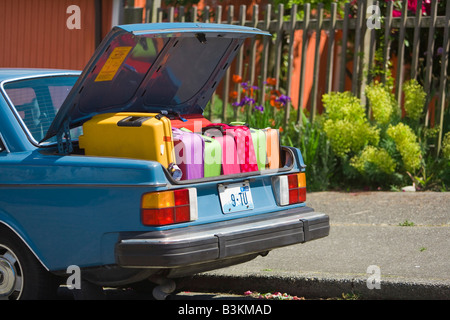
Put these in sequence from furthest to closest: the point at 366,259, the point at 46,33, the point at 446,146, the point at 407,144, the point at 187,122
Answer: the point at 46,33, the point at 446,146, the point at 407,144, the point at 366,259, the point at 187,122

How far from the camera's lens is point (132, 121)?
475cm

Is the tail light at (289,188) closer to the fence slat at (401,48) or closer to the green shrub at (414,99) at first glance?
the green shrub at (414,99)

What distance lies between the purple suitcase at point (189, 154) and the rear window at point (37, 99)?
95cm

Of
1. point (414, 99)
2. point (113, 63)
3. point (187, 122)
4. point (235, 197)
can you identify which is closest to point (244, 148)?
point (235, 197)

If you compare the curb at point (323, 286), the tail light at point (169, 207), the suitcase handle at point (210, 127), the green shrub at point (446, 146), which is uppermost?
the suitcase handle at point (210, 127)

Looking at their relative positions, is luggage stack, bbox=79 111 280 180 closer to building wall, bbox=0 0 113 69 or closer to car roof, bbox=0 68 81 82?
car roof, bbox=0 68 81 82

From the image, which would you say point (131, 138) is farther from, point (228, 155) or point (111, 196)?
point (228, 155)

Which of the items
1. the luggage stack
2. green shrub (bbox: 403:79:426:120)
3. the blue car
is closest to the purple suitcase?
the luggage stack

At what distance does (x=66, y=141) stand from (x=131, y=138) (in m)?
0.46

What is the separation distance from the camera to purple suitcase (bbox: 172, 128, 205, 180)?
15.7ft

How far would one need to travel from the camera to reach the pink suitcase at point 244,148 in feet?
16.9

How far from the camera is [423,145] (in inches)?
328

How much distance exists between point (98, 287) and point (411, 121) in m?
4.85

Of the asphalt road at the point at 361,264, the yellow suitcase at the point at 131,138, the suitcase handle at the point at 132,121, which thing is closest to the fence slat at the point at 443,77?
the asphalt road at the point at 361,264
